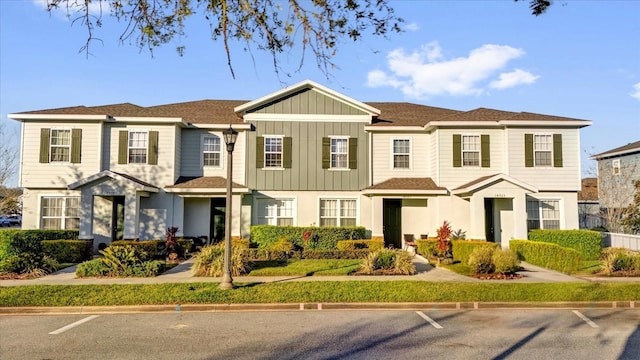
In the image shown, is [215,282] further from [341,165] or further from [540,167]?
[540,167]

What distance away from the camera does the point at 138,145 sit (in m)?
19.7

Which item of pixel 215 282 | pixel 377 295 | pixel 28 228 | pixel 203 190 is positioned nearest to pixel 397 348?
pixel 377 295

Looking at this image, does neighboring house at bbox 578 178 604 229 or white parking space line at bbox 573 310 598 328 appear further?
neighboring house at bbox 578 178 604 229

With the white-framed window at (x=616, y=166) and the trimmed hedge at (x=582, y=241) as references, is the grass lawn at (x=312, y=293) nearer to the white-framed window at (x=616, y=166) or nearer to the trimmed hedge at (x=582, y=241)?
the trimmed hedge at (x=582, y=241)

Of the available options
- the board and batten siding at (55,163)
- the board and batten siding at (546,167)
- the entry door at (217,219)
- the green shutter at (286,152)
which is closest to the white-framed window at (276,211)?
the green shutter at (286,152)

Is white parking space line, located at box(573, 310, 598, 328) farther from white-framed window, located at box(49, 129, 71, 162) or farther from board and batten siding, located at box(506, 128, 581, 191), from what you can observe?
white-framed window, located at box(49, 129, 71, 162)

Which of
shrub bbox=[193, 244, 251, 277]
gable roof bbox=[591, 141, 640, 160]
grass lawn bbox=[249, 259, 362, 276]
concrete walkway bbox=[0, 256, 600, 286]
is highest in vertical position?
gable roof bbox=[591, 141, 640, 160]

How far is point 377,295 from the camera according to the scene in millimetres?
10242

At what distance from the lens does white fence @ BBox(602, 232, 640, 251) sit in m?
19.6

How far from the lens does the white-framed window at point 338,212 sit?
2038cm

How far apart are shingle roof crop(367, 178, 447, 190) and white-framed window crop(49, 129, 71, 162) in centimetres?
1397

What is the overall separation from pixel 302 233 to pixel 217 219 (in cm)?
467

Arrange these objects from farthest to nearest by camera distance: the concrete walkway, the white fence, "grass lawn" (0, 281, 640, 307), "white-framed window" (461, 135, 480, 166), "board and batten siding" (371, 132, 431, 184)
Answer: "board and batten siding" (371, 132, 431, 184)
"white-framed window" (461, 135, 480, 166)
the white fence
the concrete walkway
"grass lawn" (0, 281, 640, 307)

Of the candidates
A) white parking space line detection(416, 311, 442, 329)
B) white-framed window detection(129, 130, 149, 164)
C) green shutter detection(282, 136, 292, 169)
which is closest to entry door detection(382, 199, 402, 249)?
green shutter detection(282, 136, 292, 169)
